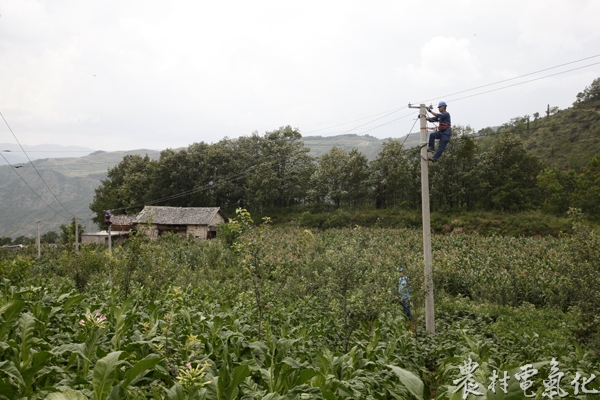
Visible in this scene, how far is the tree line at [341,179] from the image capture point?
38156mm

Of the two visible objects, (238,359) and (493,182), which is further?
(493,182)

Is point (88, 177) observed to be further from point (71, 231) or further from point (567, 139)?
point (71, 231)

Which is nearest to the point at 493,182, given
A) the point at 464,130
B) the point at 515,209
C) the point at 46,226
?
the point at 515,209

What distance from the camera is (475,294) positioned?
14945 millimetres

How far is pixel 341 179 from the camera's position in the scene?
47.0m

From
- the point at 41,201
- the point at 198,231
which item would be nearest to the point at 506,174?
the point at 198,231

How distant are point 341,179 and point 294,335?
4081 cm

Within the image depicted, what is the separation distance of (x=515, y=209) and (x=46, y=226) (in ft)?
424

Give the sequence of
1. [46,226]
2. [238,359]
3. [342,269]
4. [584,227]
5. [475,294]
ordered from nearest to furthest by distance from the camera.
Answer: [238,359], [342,269], [584,227], [475,294], [46,226]

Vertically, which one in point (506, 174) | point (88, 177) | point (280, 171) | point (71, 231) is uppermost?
point (88, 177)

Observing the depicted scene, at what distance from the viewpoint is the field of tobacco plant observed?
3379 mm

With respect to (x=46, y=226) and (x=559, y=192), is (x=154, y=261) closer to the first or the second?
(x=559, y=192)

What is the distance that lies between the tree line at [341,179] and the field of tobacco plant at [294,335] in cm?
2487

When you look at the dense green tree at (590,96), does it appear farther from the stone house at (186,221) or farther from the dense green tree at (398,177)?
the stone house at (186,221)
